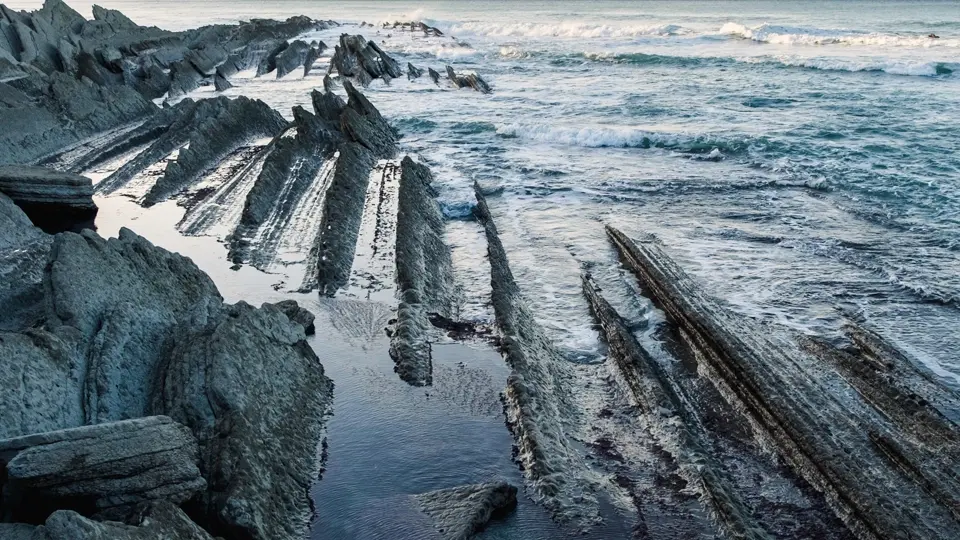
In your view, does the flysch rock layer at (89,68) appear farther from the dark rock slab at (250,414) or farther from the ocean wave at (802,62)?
the ocean wave at (802,62)

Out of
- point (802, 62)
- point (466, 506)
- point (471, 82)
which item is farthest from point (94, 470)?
point (802, 62)

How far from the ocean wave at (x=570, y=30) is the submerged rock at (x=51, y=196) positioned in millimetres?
64815

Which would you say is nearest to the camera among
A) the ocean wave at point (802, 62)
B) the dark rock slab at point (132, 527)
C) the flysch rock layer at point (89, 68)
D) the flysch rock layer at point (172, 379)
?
the dark rock slab at point (132, 527)

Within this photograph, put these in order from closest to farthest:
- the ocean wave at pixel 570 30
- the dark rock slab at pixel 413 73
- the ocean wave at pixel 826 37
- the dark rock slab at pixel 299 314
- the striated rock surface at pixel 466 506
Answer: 1. the striated rock surface at pixel 466 506
2. the dark rock slab at pixel 299 314
3. the dark rock slab at pixel 413 73
4. the ocean wave at pixel 826 37
5. the ocean wave at pixel 570 30

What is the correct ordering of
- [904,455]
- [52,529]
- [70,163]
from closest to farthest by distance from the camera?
→ 1. [52,529]
2. [904,455]
3. [70,163]

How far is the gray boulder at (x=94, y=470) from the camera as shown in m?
5.86

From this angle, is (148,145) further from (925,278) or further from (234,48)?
(234,48)

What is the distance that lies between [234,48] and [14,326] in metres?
48.2

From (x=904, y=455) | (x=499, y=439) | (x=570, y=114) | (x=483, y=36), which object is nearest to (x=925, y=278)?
(x=904, y=455)

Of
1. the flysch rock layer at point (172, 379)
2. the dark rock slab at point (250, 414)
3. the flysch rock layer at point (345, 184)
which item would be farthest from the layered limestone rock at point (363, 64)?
the dark rock slab at point (250, 414)

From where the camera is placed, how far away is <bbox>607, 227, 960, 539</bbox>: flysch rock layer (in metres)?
7.52

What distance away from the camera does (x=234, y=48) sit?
175 ft

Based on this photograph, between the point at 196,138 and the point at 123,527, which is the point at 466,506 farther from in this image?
the point at 196,138

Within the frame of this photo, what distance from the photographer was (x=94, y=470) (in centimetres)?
599
